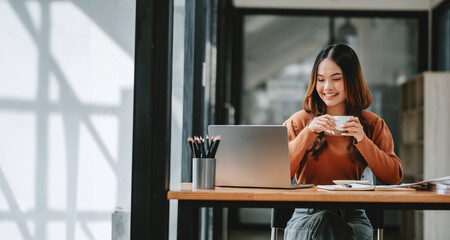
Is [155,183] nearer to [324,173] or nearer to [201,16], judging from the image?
[324,173]

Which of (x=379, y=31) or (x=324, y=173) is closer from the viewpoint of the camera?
(x=324, y=173)

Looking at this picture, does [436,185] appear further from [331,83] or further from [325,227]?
[331,83]

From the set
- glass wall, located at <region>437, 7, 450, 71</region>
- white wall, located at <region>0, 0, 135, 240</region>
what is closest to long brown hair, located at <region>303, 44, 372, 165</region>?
white wall, located at <region>0, 0, 135, 240</region>

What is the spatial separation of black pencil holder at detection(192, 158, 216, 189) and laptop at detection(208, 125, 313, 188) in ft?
0.34

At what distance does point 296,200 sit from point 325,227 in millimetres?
275

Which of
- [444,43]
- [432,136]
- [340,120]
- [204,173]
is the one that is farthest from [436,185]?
[444,43]

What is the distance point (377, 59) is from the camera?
575 centimetres

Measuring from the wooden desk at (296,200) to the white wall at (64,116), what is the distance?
0.18m

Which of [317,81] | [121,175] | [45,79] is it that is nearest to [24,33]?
[45,79]

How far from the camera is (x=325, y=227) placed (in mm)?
1658

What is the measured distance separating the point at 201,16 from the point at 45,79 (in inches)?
67.8

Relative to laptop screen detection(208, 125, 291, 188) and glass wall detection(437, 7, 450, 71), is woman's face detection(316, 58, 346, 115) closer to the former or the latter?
laptop screen detection(208, 125, 291, 188)

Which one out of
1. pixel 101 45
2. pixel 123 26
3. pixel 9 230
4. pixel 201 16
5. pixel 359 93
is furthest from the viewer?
pixel 201 16

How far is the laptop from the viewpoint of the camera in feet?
5.23
